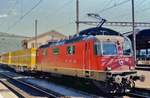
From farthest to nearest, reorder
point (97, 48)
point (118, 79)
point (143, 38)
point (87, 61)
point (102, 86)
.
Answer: point (143, 38) < point (87, 61) < point (97, 48) < point (102, 86) < point (118, 79)

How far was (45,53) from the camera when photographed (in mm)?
32562

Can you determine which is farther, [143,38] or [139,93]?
[143,38]

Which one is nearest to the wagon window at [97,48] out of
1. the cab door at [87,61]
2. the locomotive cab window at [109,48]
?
the locomotive cab window at [109,48]

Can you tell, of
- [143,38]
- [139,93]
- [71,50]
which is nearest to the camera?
[139,93]

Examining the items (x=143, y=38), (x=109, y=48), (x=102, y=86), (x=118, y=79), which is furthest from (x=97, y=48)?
(x=143, y=38)

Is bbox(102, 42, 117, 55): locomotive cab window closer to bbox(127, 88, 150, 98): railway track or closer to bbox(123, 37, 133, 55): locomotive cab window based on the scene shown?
bbox(123, 37, 133, 55): locomotive cab window

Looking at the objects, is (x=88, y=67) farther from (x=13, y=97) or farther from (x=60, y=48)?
(x=60, y=48)

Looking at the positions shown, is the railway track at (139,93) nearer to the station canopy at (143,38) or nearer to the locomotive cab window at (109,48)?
the locomotive cab window at (109,48)

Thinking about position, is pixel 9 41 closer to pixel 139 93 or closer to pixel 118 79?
pixel 139 93

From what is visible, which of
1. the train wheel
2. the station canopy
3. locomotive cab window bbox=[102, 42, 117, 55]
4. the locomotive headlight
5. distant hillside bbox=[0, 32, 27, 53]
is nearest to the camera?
the locomotive headlight

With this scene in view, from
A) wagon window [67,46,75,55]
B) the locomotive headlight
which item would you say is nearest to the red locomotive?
the locomotive headlight

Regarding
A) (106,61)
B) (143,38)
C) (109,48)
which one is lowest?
(106,61)

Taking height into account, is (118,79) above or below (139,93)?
above

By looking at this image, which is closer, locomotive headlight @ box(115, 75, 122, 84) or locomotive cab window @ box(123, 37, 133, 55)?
locomotive headlight @ box(115, 75, 122, 84)
